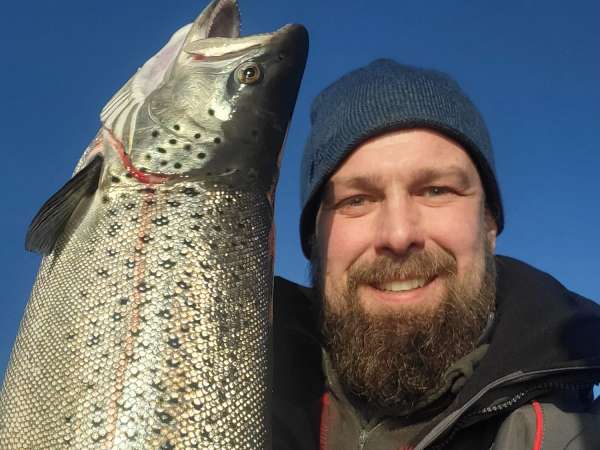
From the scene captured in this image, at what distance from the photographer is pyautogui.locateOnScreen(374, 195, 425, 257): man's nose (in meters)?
3.18

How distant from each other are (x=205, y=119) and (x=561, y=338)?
83.4 inches

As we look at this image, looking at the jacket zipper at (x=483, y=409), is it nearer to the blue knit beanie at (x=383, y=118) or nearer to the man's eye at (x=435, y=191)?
the man's eye at (x=435, y=191)

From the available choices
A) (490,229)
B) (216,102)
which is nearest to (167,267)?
(216,102)

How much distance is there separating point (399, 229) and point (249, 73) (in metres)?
1.19

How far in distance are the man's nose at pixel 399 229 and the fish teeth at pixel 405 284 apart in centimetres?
18

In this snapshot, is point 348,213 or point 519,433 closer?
point 519,433

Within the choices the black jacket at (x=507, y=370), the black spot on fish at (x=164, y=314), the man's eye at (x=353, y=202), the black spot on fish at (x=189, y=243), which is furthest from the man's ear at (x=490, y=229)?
the black spot on fish at (x=164, y=314)

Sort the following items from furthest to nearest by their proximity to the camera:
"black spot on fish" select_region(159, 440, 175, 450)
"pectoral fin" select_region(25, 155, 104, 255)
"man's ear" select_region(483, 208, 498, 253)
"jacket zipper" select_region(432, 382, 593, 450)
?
"man's ear" select_region(483, 208, 498, 253), "jacket zipper" select_region(432, 382, 593, 450), "pectoral fin" select_region(25, 155, 104, 255), "black spot on fish" select_region(159, 440, 175, 450)

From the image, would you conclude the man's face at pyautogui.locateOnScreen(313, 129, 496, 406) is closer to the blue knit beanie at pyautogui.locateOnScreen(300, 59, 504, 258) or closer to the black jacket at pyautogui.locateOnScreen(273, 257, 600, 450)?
the blue knit beanie at pyautogui.locateOnScreen(300, 59, 504, 258)

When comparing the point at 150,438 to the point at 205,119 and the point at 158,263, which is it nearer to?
the point at 158,263

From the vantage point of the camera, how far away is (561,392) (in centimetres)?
286

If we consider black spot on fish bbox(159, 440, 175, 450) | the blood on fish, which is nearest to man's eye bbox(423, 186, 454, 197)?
the blood on fish

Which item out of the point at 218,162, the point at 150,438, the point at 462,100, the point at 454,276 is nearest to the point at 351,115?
the point at 462,100

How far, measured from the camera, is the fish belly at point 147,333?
1.95 m
